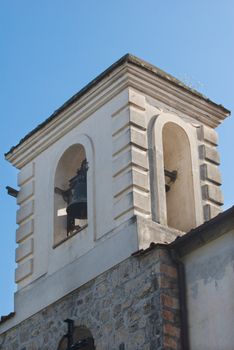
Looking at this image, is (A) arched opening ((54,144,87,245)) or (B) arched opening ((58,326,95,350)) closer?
(B) arched opening ((58,326,95,350))

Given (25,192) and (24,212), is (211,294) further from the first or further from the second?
(25,192)

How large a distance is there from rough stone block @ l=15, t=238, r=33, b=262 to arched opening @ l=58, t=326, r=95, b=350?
1664 millimetres

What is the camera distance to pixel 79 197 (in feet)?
40.1

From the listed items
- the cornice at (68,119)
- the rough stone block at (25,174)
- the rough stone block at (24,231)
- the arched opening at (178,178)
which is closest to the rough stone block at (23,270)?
the rough stone block at (24,231)

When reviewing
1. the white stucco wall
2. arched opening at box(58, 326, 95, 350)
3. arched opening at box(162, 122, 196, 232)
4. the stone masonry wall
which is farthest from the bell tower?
the white stucco wall

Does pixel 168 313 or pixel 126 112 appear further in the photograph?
pixel 126 112

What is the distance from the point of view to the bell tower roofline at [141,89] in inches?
475

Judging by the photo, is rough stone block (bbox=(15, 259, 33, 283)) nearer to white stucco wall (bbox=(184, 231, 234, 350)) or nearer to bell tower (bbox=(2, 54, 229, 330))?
bell tower (bbox=(2, 54, 229, 330))

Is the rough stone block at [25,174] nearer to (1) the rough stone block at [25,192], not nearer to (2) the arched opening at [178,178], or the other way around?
(1) the rough stone block at [25,192]

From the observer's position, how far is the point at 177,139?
40.7 ft

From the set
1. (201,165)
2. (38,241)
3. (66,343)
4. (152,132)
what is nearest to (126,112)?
(152,132)

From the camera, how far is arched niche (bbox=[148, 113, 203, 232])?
11531 millimetres

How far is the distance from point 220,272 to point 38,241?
3.27m

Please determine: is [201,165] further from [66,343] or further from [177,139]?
[66,343]
